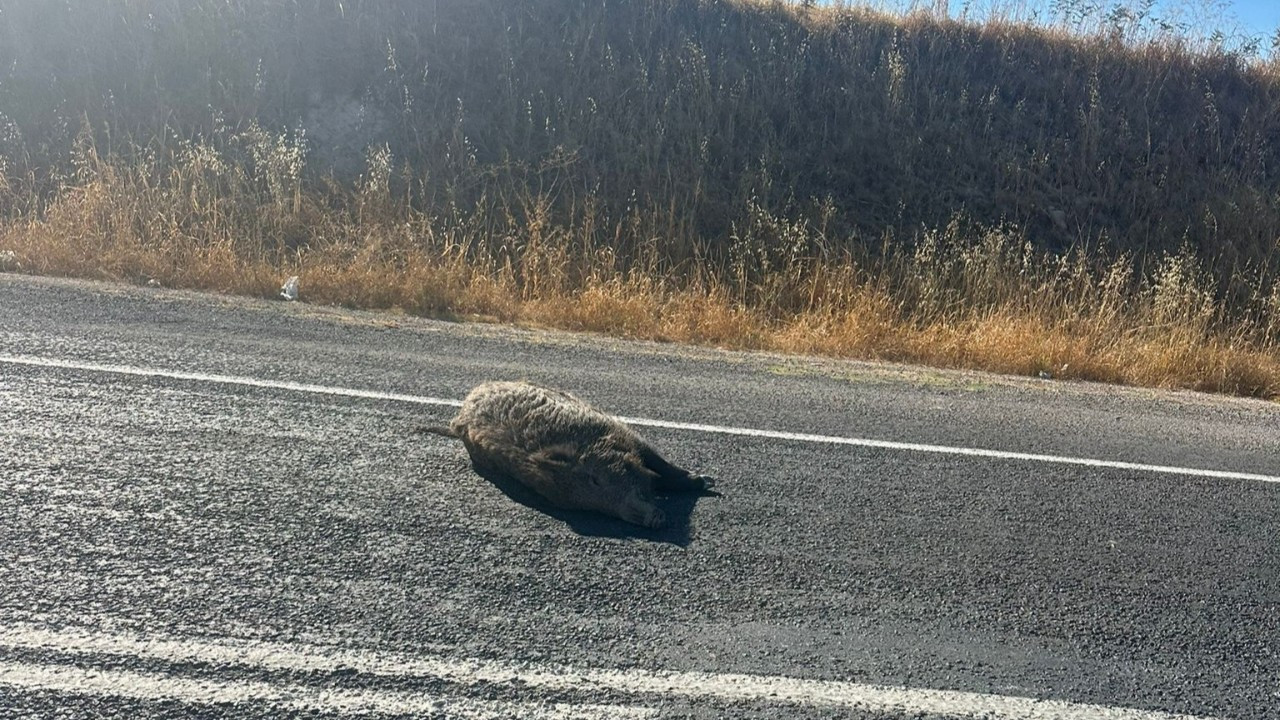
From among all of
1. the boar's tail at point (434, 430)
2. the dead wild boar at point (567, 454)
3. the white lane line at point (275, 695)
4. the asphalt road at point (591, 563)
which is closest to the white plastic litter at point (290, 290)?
the asphalt road at point (591, 563)

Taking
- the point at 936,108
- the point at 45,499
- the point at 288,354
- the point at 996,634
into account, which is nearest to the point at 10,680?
the point at 45,499

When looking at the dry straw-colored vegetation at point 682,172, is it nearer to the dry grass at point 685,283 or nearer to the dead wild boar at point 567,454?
the dry grass at point 685,283

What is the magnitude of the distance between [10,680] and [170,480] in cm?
146

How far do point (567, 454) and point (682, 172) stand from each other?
9.40 metres

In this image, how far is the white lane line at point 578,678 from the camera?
2.89 metres

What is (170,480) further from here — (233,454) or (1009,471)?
(1009,471)

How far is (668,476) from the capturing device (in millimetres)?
4477

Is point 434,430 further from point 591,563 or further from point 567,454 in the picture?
point 591,563

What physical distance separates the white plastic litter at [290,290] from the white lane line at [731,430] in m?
3.51

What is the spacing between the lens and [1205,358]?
29.4 feet

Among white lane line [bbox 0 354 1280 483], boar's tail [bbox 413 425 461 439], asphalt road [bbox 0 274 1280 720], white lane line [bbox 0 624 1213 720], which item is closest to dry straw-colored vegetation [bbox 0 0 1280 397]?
white lane line [bbox 0 354 1280 483]

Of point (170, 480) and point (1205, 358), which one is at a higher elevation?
point (1205, 358)

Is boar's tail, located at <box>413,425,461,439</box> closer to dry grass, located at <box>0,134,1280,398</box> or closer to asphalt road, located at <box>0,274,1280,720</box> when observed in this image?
asphalt road, located at <box>0,274,1280,720</box>

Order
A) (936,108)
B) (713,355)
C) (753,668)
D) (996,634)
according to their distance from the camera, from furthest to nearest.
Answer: (936,108) < (713,355) < (996,634) < (753,668)
